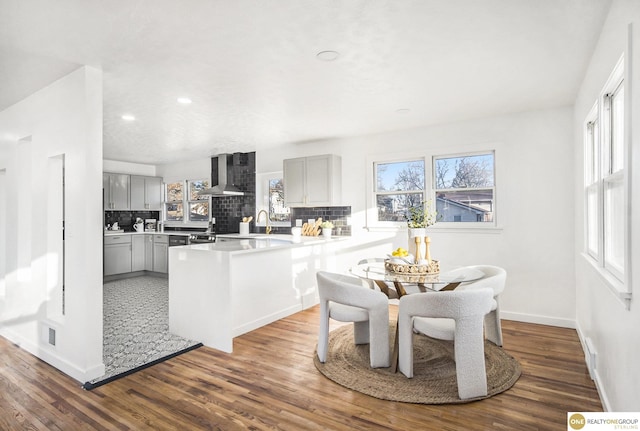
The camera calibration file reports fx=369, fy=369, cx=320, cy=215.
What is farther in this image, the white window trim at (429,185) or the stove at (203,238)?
the stove at (203,238)

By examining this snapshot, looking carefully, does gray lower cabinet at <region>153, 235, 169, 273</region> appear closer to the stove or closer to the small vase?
the stove

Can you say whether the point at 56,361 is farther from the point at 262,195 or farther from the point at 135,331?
the point at 262,195

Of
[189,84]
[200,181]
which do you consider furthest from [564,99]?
[200,181]

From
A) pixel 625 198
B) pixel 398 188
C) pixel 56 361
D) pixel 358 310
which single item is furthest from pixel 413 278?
pixel 56 361

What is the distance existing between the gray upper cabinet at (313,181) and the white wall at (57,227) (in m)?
3.19

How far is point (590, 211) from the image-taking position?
3.26 metres

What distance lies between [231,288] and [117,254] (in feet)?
15.2

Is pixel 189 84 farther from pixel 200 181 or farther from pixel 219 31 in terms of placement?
pixel 200 181

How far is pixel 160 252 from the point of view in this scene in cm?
720

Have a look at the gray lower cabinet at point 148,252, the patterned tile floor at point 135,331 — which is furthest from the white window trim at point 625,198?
the gray lower cabinet at point 148,252

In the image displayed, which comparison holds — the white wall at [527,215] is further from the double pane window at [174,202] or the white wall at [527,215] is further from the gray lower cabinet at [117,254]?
the gray lower cabinet at [117,254]

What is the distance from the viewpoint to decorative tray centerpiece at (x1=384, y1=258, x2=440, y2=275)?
9.66 ft

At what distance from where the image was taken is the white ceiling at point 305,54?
6.97 feet

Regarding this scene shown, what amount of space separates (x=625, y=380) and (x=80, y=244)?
3.58 meters
